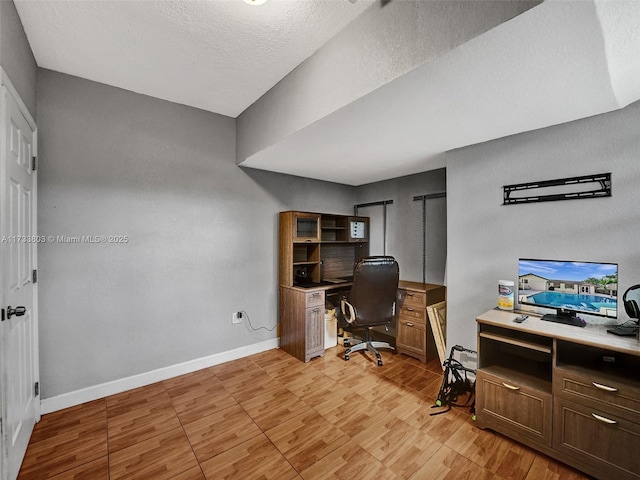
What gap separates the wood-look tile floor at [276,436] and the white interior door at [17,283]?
0.30 m

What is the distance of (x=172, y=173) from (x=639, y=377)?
395cm

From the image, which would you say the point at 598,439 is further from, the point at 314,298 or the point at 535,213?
the point at 314,298

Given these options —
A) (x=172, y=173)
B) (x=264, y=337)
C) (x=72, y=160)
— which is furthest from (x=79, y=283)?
(x=264, y=337)

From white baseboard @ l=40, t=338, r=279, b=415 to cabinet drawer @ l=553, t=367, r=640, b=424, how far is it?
2884 millimetres

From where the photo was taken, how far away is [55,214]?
2.30 meters

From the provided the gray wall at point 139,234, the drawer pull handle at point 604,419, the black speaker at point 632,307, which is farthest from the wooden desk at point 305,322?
the black speaker at point 632,307

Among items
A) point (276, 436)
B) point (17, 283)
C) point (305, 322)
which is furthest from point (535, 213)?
point (17, 283)

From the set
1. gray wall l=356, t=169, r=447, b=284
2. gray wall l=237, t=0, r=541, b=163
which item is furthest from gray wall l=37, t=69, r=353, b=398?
gray wall l=356, t=169, r=447, b=284

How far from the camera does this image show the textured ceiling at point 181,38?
1631 millimetres

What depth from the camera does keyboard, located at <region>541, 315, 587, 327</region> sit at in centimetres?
192

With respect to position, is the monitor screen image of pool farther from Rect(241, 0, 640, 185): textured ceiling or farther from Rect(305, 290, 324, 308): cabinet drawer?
Rect(305, 290, 324, 308): cabinet drawer

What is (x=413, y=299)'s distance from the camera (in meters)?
3.31

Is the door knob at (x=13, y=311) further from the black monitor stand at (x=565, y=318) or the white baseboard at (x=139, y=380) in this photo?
the black monitor stand at (x=565, y=318)

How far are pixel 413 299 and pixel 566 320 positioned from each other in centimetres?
148
